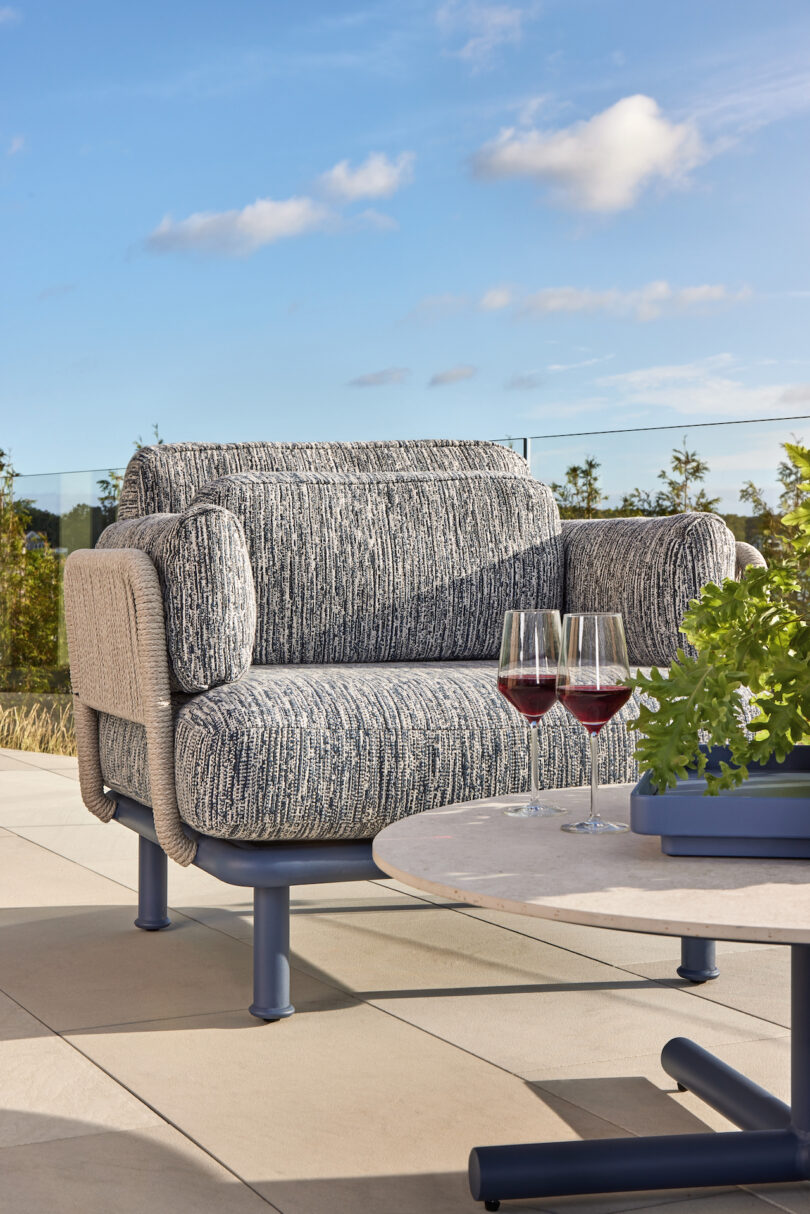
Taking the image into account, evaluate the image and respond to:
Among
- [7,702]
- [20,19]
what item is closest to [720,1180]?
[7,702]

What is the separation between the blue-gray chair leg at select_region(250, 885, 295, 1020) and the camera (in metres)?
1.85

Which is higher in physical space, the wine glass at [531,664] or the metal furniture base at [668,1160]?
the wine glass at [531,664]

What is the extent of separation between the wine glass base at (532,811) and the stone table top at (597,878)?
0.7 inches

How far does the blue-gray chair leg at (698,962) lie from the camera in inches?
81.4

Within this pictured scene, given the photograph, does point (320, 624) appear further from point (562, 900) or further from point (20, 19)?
point (20, 19)

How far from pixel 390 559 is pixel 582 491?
2481mm

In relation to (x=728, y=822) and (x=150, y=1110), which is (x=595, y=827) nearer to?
(x=728, y=822)

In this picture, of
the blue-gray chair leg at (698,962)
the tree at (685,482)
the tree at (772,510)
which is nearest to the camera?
the blue-gray chair leg at (698,962)

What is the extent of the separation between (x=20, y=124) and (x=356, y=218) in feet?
16.5

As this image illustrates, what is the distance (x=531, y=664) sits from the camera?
1.28 m

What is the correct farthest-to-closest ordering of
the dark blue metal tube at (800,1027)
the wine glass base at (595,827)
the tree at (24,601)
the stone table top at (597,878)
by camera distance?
the tree at (24,601) < the dark blue metal tube at (800,1027) < the wine glass base at (595,827) < the stone table top at (597,878)

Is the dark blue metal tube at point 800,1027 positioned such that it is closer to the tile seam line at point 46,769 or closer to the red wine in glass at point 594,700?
the red wine in glass at point 594,700

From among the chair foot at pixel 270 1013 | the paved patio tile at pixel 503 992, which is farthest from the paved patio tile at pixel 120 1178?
the paved patio tile at pixel 503 992

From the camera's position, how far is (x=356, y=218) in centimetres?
1429
